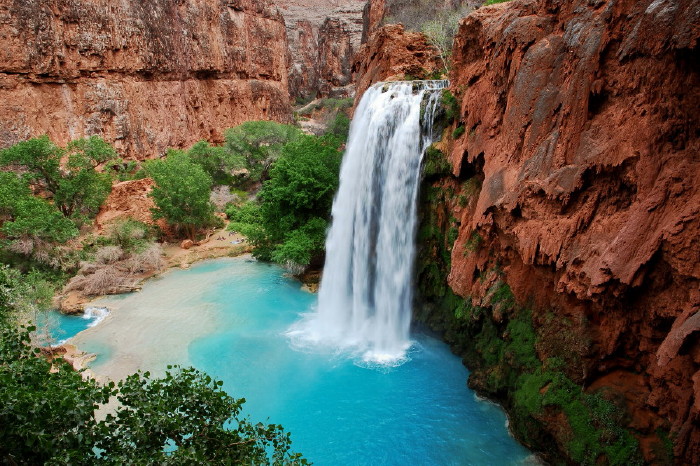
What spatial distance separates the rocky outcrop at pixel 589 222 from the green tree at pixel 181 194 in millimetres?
15771

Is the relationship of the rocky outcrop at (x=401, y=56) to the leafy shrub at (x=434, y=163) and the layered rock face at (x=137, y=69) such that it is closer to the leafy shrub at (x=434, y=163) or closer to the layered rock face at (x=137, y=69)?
the leafy shrub at (x=434, y=163)

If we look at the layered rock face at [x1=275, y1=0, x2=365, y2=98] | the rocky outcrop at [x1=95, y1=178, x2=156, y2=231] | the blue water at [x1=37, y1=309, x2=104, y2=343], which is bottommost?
the blue water at [x1=37, y1=309, x2=104, y2=343]

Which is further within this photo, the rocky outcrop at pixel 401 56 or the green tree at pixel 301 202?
the rocky outcrop at pixel 401 56

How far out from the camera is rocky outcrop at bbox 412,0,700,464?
6.45 m

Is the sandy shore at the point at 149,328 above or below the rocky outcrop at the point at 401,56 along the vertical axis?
below

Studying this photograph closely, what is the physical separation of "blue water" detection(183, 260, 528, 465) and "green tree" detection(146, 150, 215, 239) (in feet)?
30.5

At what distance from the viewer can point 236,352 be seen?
13.5m

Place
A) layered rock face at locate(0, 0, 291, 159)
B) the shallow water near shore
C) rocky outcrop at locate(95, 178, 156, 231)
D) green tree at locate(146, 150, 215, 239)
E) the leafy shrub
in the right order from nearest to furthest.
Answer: the shallow water near shore → the leafy shrub → green tree at locate(146, 150, 215, 239) → rocky outcrop at locate(95, 178, 156, 231) → layered rock face at locate(0, 0, 291, 159)

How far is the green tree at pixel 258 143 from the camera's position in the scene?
30.2 meters

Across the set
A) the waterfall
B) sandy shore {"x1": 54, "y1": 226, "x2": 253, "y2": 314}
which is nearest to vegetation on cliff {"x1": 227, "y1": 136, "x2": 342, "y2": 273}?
the waterfall

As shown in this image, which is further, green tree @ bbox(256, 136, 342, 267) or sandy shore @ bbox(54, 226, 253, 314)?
sandy shore @ bbox(54, 226, 253, 314)

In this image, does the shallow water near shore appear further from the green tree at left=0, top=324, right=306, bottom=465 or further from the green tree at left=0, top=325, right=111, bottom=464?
the green tree at left=0, top=325, right=111, bottom=464

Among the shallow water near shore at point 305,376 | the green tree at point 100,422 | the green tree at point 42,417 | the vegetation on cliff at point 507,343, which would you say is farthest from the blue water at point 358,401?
the green tree at point 42,417

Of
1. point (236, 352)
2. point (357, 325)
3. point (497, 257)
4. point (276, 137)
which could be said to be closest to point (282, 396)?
point (236, 352)
